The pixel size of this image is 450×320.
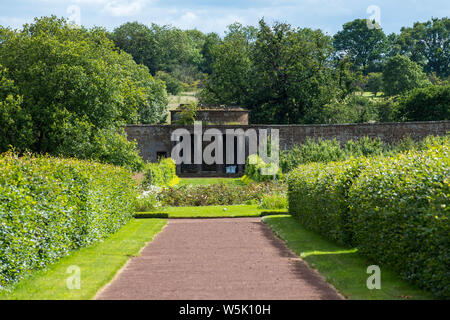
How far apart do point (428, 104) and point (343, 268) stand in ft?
174

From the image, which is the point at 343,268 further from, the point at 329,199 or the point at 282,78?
the point at 282,78

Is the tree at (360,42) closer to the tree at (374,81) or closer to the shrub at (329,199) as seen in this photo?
the tree at (374,81)

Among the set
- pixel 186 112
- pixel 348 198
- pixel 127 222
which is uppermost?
pixel 186 112

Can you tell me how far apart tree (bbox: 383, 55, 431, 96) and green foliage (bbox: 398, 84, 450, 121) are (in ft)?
61.7

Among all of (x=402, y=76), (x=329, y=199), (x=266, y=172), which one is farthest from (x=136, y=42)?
(x=329, y=199)

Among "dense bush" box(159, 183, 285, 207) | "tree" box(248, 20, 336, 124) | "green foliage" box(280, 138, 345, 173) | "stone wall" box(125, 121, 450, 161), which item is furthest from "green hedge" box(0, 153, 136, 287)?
"tree" box(248, 20, 336, 124)

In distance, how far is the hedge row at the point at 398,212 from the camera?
795 cm

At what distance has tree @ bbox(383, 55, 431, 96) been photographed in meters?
78.7

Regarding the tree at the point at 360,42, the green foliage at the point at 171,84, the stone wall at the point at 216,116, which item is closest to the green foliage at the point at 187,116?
the stone wall at the point at 216,116

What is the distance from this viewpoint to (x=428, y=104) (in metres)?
59.3
